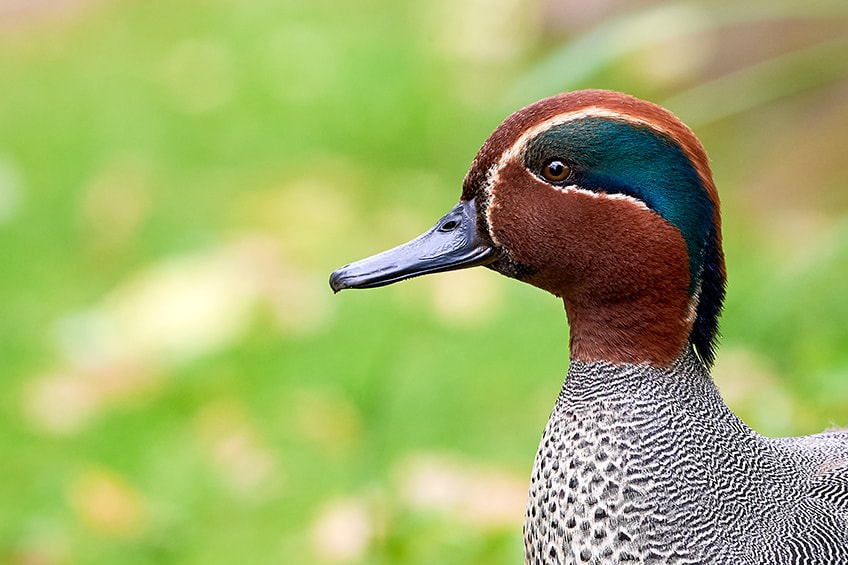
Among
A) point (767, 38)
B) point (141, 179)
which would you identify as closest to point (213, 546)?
point (141, 179)

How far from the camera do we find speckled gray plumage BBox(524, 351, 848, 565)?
1.65 meters

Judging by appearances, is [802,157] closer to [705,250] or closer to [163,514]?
[163,514]

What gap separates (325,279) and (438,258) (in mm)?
2304

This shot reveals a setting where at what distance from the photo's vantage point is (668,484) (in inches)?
66.3

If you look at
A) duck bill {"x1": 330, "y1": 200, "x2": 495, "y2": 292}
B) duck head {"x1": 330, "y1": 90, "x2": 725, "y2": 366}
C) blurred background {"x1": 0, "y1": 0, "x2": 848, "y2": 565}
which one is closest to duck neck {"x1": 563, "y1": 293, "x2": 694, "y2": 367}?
duck head {"x1": 330, "y1": 90, "x2": 725, "y2": 366}

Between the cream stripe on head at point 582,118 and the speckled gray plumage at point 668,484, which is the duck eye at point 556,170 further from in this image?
the speckled gray plumage at point 668,484

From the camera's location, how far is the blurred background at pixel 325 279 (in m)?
2.99

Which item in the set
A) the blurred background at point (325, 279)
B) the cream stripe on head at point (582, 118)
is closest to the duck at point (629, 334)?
the cream stripe on head at point (582, 118)

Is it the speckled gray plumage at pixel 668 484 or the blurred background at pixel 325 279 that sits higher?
the blurred background at pixel 325 279

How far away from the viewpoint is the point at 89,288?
4.23 meters

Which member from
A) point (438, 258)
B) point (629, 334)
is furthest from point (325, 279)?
point (629, 334)

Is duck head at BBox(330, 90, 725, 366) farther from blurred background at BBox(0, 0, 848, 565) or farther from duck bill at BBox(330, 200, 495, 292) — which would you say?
blurred background at BBox(0, 0, 848, 565)

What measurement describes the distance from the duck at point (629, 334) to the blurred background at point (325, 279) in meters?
0.61

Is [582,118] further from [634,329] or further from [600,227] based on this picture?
[634,329]
